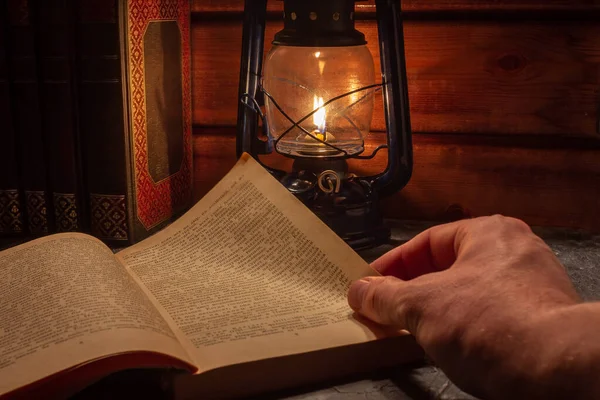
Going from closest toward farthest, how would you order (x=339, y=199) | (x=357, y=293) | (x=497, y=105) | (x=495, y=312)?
(x=495, y=312) → (x=357, y=293) → (x=339, y=199) → (x=497, y=105)

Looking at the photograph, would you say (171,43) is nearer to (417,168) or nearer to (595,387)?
(417,168)

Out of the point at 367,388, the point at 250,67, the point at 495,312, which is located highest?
the point at 250,67

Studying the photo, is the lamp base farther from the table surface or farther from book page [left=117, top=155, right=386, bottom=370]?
the table surface

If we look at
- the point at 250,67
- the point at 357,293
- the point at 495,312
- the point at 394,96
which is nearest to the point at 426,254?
the point at 357,293

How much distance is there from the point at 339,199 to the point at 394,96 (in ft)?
0.52

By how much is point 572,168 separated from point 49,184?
0.76 meters

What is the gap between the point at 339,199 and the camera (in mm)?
943

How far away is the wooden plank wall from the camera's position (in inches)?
42.0

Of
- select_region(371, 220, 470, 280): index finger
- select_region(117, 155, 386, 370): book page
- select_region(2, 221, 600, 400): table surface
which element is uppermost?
select_region(371, 220, 470, 280): index finger

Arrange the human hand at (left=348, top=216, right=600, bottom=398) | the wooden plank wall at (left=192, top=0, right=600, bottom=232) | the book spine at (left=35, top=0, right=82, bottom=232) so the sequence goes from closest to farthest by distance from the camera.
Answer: the human hand at (left=348, top=216, right=600, bottom=398)
the book spine at (left=35, top=0, right=82, bottom=232)
the wooden plank wall at (left=192, top=0, right=600, bottom=232)

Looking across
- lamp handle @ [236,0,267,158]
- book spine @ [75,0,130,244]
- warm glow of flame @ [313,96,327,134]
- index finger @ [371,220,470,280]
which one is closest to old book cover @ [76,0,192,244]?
book spine @ [75,0,130,244]

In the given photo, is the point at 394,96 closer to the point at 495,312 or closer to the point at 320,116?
the point at 320,116

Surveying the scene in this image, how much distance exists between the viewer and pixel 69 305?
59cm

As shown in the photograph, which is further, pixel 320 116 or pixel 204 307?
pixel 320 116
